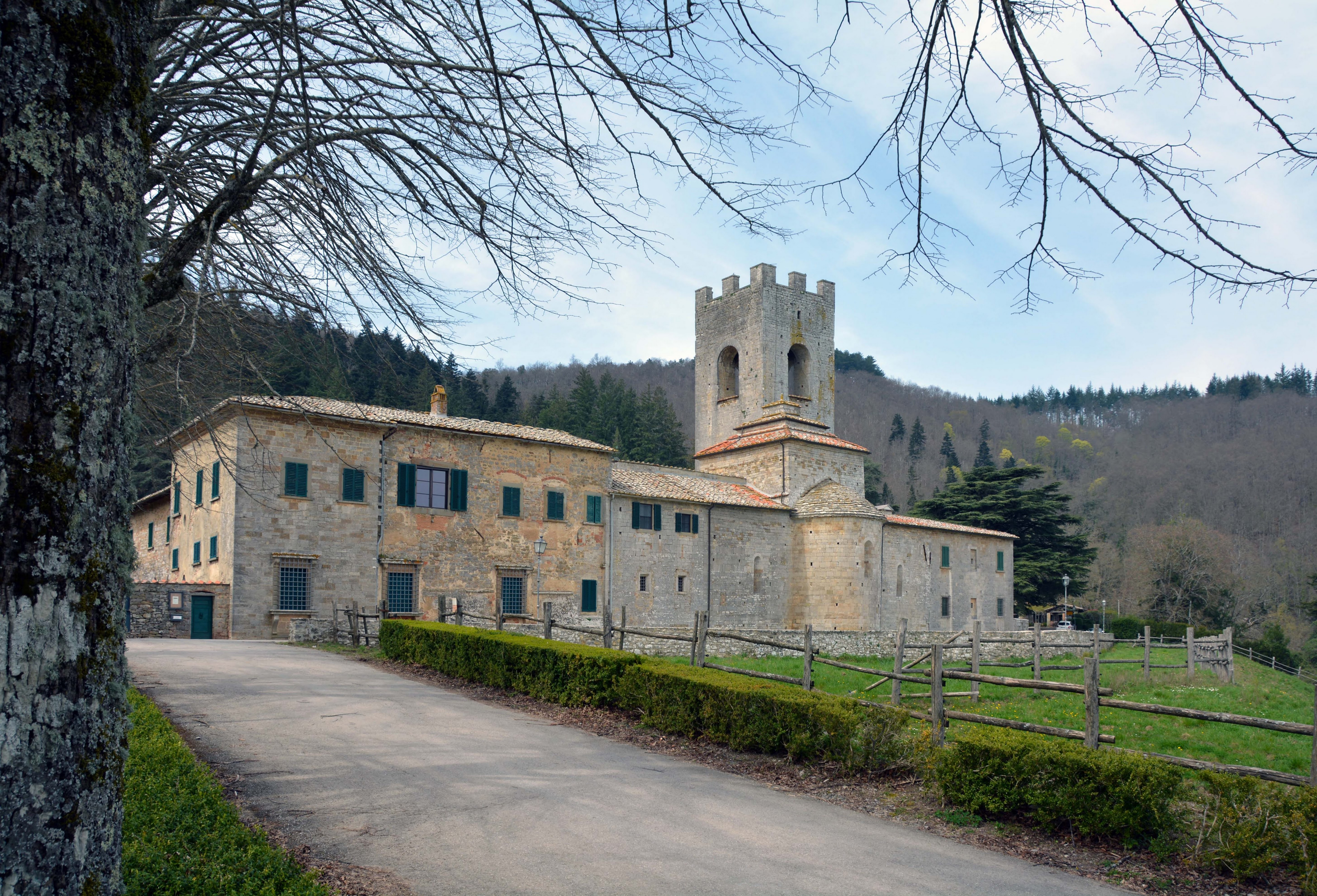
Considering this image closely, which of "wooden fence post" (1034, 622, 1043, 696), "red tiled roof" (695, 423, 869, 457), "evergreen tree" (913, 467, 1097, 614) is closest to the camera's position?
"wooden fence post" (1034, 622, 1043, 696)

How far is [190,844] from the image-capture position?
17.6 ft

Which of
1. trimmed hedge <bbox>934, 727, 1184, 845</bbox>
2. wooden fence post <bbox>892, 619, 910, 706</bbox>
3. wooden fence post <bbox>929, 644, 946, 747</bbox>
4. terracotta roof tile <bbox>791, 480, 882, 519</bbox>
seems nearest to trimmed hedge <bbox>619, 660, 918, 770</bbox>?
wooden fence post <bbox>929, 644, 946, 747</bbox>

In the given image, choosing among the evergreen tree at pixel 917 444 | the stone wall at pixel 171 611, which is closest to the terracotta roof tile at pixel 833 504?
the stone wall at pixel 171 611

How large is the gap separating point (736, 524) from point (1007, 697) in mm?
16004

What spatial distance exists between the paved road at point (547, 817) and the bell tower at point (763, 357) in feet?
101

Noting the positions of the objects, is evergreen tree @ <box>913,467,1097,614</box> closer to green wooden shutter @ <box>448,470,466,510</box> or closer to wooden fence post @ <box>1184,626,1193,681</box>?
Result: wooden fence post @ <box>1184,626,1193,681</box>

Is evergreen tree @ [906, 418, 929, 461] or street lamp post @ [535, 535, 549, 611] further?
evergreen tree @ [906, 418, 929, 461]

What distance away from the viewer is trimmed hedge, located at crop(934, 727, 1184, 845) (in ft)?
22.5

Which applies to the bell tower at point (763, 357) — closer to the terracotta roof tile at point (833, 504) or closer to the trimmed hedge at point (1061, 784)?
the terracotta roof tile at point (833, 504)

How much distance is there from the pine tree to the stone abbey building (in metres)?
59.8

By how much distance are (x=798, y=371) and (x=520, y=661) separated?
3156cm

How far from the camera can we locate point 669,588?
32062 millimetres

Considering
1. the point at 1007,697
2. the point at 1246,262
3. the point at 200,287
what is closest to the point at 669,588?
the point at 1007,697

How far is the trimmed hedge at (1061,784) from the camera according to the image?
22.5ft
